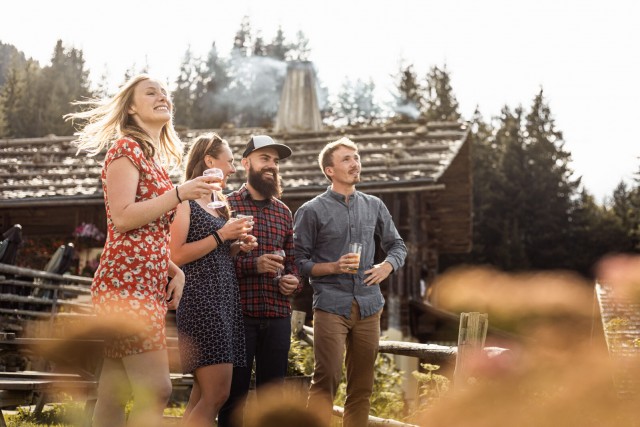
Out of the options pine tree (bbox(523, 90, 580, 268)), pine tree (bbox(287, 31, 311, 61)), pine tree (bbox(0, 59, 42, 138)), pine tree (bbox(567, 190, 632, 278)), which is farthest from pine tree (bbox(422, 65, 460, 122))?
pine tree (bbox(0, 59, 42, 138))

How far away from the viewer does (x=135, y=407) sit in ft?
12.8

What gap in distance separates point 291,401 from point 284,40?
190 feet

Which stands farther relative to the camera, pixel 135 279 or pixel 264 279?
pixel 264 279

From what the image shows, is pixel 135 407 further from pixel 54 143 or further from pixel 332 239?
pixel 54 143

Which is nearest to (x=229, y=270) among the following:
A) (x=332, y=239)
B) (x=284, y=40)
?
(x=332, y=239)

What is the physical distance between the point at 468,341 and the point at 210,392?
1796 millimetres

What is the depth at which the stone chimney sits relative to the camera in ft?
66.3

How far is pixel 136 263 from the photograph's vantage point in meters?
3.94

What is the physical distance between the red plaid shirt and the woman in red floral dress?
1253 millimetres

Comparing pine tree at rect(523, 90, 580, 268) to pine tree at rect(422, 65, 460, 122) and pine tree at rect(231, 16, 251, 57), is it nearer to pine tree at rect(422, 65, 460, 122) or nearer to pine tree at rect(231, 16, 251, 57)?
pine tree at rect(422, 65, 460, 122)

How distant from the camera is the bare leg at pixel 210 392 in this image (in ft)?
15.1

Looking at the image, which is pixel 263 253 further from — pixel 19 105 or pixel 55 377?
pixel 19 105

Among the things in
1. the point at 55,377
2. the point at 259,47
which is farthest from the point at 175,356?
the point at 259,47

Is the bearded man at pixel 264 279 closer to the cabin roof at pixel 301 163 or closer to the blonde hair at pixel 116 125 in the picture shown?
the blonde hair at pixel 116 125
